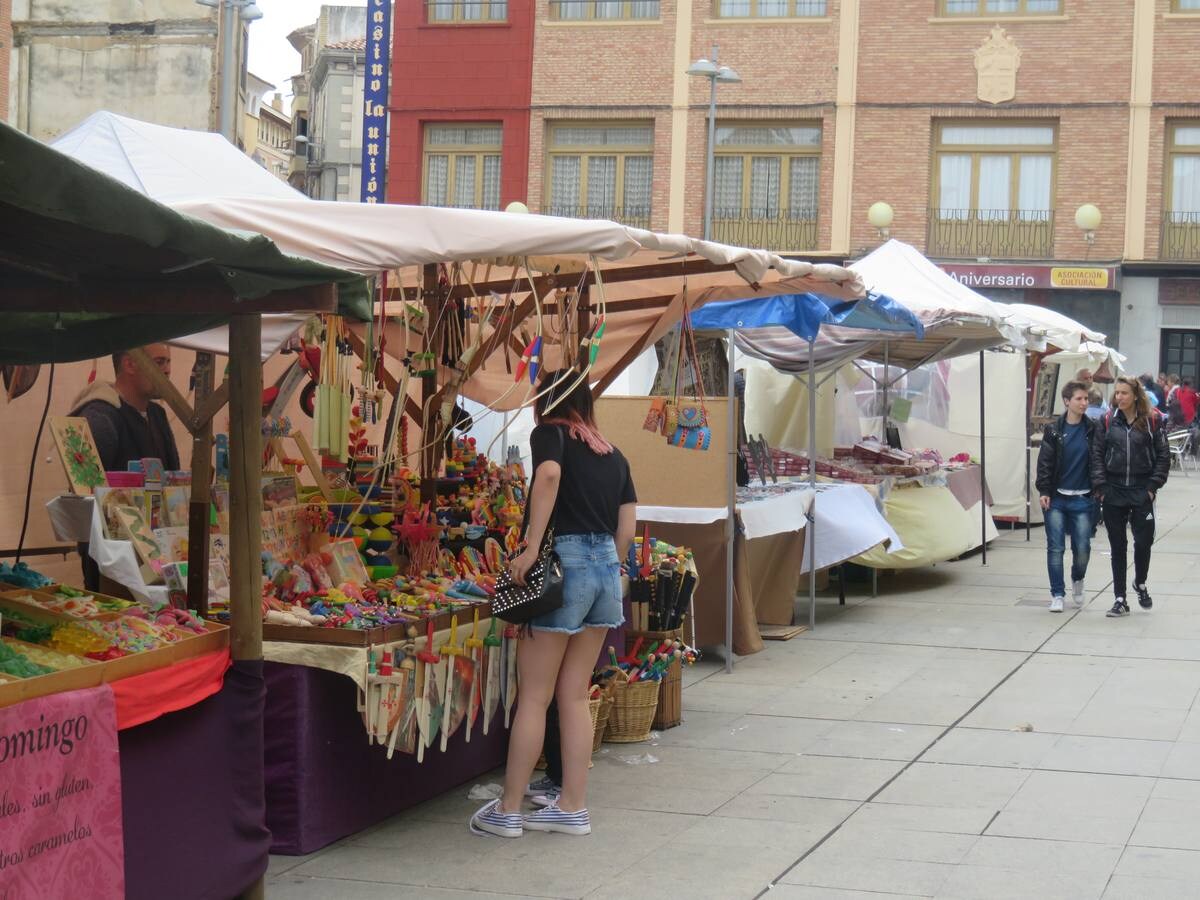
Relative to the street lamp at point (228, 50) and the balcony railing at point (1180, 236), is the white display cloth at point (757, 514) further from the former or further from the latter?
the balcony railing at point (1180, 236)

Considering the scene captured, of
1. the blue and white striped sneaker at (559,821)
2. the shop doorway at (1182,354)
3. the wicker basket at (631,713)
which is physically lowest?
the blue and white striped sneaker at (559,821)

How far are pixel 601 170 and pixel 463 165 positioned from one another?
9.31ft

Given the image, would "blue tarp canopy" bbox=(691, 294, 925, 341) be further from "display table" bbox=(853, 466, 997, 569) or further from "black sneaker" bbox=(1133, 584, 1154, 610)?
"black sneaker" bbox=(1133, 584, 1154, 610)

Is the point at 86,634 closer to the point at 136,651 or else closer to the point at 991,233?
the point at 136,651

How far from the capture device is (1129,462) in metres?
11.2

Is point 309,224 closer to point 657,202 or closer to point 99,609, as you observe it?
point 99,609

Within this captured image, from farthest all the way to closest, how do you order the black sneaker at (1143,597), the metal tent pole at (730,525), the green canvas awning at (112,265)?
the black sneaker at (1143,597), the metal tent pole at (730,525), the green canvas awning at (112,265)

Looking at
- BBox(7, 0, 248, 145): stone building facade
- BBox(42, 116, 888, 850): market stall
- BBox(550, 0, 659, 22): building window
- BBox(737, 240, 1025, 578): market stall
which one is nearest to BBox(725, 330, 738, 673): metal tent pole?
→ BBox(42, 116, 888, 850): market stall

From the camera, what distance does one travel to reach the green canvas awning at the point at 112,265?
3379 millimetres

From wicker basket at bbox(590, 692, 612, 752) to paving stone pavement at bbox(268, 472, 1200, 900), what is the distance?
10 centimetres

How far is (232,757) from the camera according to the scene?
484 centimetres

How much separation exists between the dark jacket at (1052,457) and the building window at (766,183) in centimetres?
1773

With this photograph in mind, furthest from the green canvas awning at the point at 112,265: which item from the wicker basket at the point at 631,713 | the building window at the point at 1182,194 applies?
the building window at the point at 1182,194

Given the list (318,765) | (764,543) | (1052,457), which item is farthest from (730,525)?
(318,765)
